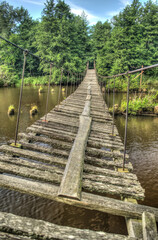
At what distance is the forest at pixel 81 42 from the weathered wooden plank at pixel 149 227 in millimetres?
15762

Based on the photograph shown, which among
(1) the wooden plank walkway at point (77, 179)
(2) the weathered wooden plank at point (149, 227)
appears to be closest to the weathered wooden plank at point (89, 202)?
(1) the wooden plank walkway at point (77, 179)

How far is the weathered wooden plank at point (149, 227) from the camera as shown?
52.3 inches

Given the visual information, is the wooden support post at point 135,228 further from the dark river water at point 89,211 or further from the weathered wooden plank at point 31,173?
the dark river water at point 89,211

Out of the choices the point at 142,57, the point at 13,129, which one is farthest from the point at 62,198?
the point at 142,57

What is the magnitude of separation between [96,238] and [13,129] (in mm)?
6211

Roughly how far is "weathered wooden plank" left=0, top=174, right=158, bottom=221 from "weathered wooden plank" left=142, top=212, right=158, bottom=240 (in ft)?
0.37

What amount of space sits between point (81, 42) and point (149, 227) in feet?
108

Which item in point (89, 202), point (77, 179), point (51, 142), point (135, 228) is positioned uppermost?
point (51, 142)

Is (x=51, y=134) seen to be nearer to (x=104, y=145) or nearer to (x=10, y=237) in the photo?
(x=104, y=145)

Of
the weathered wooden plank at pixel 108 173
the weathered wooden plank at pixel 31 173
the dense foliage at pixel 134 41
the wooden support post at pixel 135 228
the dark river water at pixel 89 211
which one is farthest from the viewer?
the dense foliage at pixel 134 41

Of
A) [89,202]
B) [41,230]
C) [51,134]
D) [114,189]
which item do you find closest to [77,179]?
[89,202]

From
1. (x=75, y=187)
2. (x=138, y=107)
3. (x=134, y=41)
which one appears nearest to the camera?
(x=75, y=187)

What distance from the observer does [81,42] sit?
30734 millimetres

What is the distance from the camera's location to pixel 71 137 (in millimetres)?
3424
